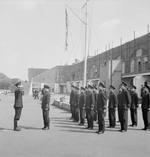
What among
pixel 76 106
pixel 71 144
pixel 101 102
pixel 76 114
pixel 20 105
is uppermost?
pixel 101 102

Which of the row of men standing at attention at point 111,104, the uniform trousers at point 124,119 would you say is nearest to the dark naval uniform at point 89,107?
the row of men standing at attention at point 111,104

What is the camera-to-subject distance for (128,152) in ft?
23.5

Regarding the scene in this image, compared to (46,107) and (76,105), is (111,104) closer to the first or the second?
(76,105)

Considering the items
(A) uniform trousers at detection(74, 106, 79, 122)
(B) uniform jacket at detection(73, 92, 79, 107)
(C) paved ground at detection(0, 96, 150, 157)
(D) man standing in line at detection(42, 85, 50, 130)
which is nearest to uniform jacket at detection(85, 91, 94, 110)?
(C) paved ground at detection(0, 96, 150, 157)

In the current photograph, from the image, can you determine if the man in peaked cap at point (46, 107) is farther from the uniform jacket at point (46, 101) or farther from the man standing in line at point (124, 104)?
the man standing in line at point (124, 104)

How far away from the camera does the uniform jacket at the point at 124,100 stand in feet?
36.2

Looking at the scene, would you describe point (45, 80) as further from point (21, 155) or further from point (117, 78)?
point (21, 155)

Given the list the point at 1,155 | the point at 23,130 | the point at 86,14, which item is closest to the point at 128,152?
the point at 1,155

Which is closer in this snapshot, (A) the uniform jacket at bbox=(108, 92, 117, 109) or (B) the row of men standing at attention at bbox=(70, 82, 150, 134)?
(B) the row of men standing at attention at bbox=(70, 82, 150, 134)

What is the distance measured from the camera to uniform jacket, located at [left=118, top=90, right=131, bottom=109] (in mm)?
11023

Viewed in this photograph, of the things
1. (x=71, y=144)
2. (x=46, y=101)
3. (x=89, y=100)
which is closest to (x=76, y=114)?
(x=89, y=100)

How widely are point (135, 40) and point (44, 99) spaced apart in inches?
1558

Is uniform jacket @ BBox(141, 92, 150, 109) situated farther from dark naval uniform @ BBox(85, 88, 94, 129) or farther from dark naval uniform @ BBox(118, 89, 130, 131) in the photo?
dark naval uniform @ BBox(85, 88, 94, 129)

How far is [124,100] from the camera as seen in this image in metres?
11.1
